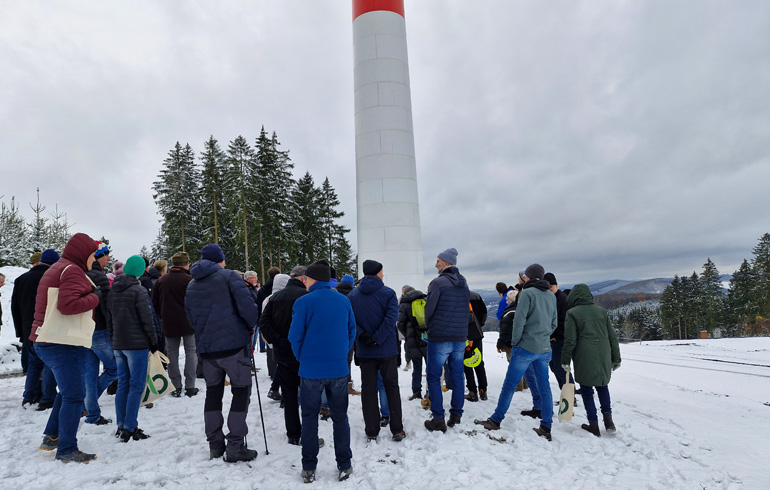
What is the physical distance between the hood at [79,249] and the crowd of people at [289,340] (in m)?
0.02

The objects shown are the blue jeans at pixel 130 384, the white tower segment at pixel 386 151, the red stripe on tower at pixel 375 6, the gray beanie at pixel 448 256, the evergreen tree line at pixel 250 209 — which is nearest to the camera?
the blue jeans at pixel 130 384

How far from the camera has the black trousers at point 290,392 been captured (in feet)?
15.1

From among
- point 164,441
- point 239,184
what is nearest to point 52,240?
point 239,184

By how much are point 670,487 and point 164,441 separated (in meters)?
5.38

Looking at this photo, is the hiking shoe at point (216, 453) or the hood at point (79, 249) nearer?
the hood at point (79, 249)

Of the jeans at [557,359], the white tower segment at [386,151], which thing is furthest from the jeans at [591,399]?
the white tower segment at [386,151]

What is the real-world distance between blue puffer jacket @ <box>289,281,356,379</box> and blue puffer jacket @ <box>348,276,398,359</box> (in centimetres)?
88

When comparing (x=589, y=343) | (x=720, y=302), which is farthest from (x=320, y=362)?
(x=720, y=302)

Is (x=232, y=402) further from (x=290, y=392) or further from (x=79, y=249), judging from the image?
(x=79, y=249)

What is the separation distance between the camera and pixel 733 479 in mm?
4059

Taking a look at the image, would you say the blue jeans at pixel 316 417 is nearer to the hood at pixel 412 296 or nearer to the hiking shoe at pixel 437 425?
the hiking shoe at pixel 437 425

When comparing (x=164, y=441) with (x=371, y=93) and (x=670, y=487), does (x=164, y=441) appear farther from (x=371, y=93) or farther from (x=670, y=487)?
(x=371, y=93)

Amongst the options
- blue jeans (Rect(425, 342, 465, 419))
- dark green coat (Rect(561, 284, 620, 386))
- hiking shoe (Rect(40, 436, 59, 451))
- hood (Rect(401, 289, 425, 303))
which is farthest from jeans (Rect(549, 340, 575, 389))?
hiking shoe (Rect(40, 436, 59, 451))

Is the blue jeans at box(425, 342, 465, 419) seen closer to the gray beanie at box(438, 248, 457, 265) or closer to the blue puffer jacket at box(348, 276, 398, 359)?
the blue puffer jacket at box(348, 276, 398, 359)
